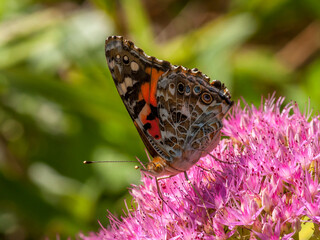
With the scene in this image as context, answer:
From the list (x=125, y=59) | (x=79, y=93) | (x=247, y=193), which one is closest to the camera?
(x=247, y=193)

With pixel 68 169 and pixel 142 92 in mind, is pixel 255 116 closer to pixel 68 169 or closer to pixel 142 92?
pixel 142 92

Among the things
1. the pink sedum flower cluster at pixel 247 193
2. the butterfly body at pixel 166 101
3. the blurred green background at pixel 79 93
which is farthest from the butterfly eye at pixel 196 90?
the blurred green background at pixel 79 93

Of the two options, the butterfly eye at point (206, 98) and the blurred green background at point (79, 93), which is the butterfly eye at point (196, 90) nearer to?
the butterfly eye at point (206, 98)

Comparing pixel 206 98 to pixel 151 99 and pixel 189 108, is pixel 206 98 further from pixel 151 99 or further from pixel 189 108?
pixel 151 99

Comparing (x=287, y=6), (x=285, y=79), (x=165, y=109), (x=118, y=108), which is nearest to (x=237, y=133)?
(x=165, y=109)

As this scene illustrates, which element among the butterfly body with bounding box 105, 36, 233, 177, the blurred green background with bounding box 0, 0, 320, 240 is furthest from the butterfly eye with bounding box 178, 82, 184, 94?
the blurred green background with bounding box 0, 0, 320, 240

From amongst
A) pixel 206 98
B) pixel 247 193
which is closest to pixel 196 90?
pixel 206 98
